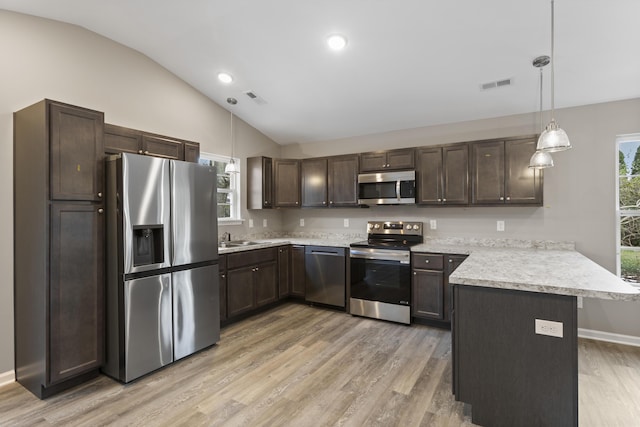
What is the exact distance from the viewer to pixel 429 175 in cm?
405

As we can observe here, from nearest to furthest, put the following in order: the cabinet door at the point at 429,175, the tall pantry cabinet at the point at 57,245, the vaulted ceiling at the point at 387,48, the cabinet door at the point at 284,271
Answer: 1. the tall pantry cabinet at the point at 57,245
2. the vaulted ceiling at the point at 387,48
3. the cabinet door at the point at 429,175
4. the cabinet door at the point at 284,271

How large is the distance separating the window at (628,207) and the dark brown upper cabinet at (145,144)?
4.70 meters

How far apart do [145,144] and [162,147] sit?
0.62ft

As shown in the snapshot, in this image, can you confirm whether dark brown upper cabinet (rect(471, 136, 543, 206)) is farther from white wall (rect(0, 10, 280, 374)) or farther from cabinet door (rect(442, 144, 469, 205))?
white wall (rect(0, 10, 280, 374))

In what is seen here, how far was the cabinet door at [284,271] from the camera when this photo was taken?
4523 millimetres

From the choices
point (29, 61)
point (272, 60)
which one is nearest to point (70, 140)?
point (29, 61)

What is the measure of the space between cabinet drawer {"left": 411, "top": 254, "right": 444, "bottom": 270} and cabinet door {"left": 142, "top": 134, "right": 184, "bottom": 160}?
116 inches

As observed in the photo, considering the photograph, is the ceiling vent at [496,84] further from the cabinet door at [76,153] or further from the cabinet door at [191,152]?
the cabinet door at [76,153]

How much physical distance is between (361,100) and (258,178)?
1922 millimetres

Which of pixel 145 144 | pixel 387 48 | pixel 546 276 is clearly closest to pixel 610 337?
pixel 546 276

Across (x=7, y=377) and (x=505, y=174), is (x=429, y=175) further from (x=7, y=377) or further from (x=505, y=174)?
(x=7, y=377)

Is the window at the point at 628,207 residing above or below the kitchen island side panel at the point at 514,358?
above

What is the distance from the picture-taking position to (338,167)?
4727mm

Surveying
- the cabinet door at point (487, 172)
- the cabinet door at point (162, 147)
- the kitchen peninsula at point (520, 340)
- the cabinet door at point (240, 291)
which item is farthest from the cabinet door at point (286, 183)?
the kitchen peninsula at point (520, 340)
